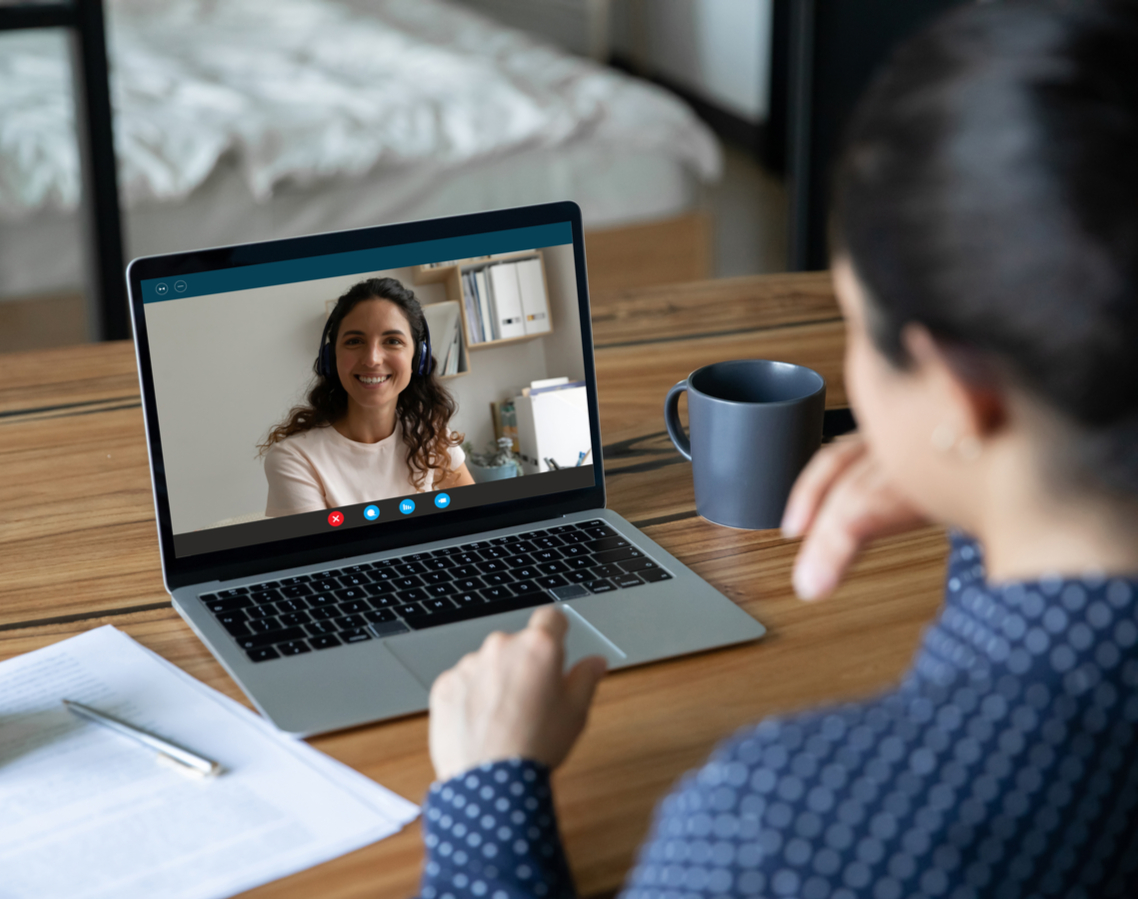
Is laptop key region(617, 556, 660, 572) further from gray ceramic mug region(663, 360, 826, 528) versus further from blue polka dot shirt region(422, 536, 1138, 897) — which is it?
blue polka dot shirt region(422, 536, 1138, 897)

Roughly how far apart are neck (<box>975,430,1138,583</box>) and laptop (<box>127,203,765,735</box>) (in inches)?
12.3

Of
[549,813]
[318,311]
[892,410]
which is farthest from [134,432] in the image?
[892,410]

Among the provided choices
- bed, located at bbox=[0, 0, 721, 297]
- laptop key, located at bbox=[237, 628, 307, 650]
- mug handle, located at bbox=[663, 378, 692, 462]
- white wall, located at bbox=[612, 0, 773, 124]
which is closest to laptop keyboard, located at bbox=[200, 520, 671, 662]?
laptop key, located at bbox=[237, 628, 307, 650]

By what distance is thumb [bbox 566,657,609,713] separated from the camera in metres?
0.62

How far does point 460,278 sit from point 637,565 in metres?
0.25

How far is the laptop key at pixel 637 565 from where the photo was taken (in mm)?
842

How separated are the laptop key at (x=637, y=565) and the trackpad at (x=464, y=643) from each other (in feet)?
0.24

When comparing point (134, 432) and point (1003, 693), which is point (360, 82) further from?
point (1003, 693)

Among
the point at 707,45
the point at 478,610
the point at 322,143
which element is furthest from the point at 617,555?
the point at 707,45

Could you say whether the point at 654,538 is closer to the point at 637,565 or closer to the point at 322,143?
the point at 637,565

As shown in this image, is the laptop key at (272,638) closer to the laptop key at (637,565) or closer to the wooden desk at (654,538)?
the wooden desk at (654,538)

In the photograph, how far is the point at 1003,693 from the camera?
0.44 meters

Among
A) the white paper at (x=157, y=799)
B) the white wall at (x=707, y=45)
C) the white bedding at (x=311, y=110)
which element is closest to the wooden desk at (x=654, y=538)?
the white paper at (x=157, y=799)

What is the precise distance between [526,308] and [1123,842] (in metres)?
0.56
